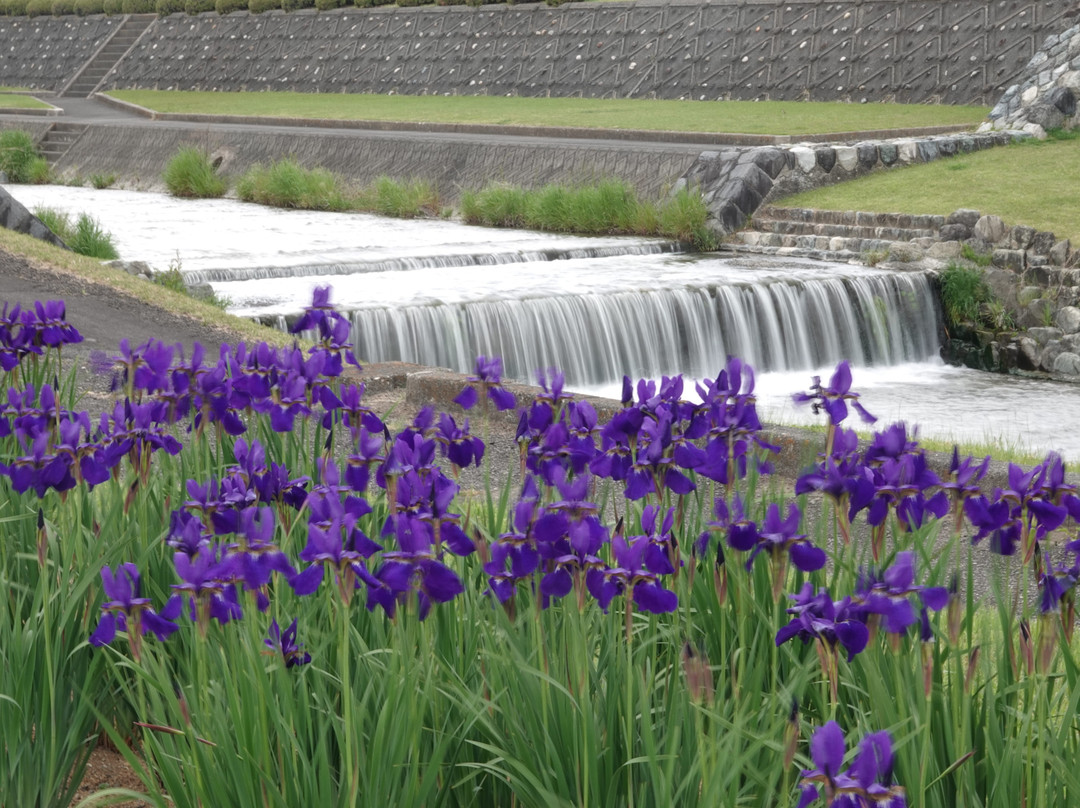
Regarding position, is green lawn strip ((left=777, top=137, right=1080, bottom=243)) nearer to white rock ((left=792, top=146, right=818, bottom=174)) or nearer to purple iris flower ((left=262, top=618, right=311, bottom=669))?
white rock ((left=792, top=146, right=818, bottom=174))

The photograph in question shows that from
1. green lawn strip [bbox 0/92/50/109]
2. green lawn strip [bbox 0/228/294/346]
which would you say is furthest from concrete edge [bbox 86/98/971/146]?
green lawn strip [bbox 0/228/294/346]

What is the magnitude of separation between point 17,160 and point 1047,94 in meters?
17.5

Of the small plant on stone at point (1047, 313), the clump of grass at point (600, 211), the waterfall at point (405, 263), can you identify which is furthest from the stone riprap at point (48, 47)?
the small plant on stone at point (1047, 313)

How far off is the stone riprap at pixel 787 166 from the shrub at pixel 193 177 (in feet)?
29.4

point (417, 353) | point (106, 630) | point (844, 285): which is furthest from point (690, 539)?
point (844, 285)

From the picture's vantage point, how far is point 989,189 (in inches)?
579

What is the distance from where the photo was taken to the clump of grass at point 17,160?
24.5 metres

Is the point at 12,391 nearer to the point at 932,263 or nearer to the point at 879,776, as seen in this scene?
the point at 879,776

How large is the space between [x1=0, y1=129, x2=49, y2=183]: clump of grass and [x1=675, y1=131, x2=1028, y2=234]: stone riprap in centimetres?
1360

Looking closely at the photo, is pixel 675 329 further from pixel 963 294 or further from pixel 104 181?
pixel 104 181

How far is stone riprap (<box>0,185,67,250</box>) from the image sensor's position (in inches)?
513

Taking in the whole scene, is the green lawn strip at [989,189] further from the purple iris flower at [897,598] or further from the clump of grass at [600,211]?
the purple iris flower at [897,598]

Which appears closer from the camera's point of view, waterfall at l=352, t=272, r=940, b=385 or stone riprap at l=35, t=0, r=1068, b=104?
waterfall at l=352, t=272, r=940, b=385

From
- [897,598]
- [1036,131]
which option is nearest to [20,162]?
[1036,131]
